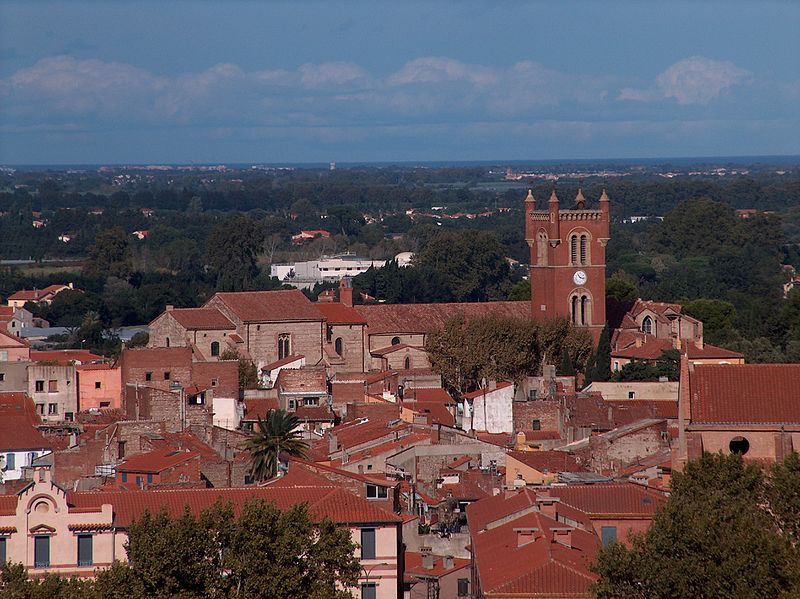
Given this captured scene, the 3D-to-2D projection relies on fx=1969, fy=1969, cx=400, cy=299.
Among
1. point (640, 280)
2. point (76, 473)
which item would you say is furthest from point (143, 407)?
point (640, 280)

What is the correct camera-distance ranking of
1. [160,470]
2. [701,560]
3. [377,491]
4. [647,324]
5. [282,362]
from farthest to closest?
1. [647,324]
2. [282,362]
3. [160,470]
4. [377,491]
5. [701,560]

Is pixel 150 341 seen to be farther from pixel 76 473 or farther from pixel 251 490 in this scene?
pixel 251 490

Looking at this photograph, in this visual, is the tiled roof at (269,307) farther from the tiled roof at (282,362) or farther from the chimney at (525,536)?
the chimney at (525,536)

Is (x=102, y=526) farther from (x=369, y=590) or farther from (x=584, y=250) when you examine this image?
(x=584, y=250)

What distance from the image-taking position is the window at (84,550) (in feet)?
109

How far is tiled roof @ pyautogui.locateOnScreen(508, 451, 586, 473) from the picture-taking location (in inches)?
1726

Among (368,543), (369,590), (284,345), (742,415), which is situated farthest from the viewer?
(284,345)

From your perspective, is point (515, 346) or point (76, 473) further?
point (515, 346)

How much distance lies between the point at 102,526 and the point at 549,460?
14.0m

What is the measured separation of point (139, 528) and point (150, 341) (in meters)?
39.5

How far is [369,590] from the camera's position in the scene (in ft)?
110

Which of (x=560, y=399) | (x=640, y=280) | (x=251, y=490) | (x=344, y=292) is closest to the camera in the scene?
(x=251, y=490)

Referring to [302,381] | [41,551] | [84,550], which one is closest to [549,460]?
[84,550]

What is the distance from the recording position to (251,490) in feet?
115
